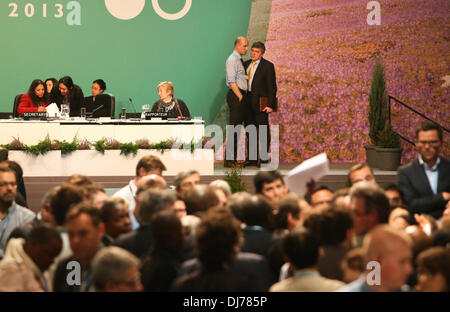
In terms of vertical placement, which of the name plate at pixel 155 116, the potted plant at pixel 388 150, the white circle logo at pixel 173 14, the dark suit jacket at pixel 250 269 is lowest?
A: the dark suit jacket at pixel 250 269

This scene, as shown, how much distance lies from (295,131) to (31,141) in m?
4.18

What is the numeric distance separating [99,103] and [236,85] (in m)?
1.91

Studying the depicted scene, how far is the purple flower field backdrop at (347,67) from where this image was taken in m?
11.5

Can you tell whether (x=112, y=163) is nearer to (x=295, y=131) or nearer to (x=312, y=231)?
(x=295, y=131)

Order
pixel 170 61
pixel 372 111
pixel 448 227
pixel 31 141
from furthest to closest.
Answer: pixel 170 61, pixel 372 111, pixel 31 141, pixel 448 227

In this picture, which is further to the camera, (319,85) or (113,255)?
(319,85)

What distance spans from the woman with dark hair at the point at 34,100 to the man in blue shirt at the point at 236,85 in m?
2.55

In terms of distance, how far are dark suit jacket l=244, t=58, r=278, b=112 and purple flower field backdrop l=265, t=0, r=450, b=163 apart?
1.03m

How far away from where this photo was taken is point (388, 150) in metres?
10.3

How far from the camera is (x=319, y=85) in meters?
11.5

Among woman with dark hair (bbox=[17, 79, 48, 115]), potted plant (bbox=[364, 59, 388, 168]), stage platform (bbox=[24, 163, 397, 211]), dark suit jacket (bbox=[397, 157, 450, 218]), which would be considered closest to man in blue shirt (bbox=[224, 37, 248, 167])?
stage platform (bbox=[24, 163, 397, 211])

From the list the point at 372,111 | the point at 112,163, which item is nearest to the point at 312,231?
the point at 112,163

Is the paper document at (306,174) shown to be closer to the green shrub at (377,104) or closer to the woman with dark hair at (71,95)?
the woman with dark hair at (71,95)

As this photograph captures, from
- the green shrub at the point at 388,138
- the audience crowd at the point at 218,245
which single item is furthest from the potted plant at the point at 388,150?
the audience crowd at the point at 218,245
